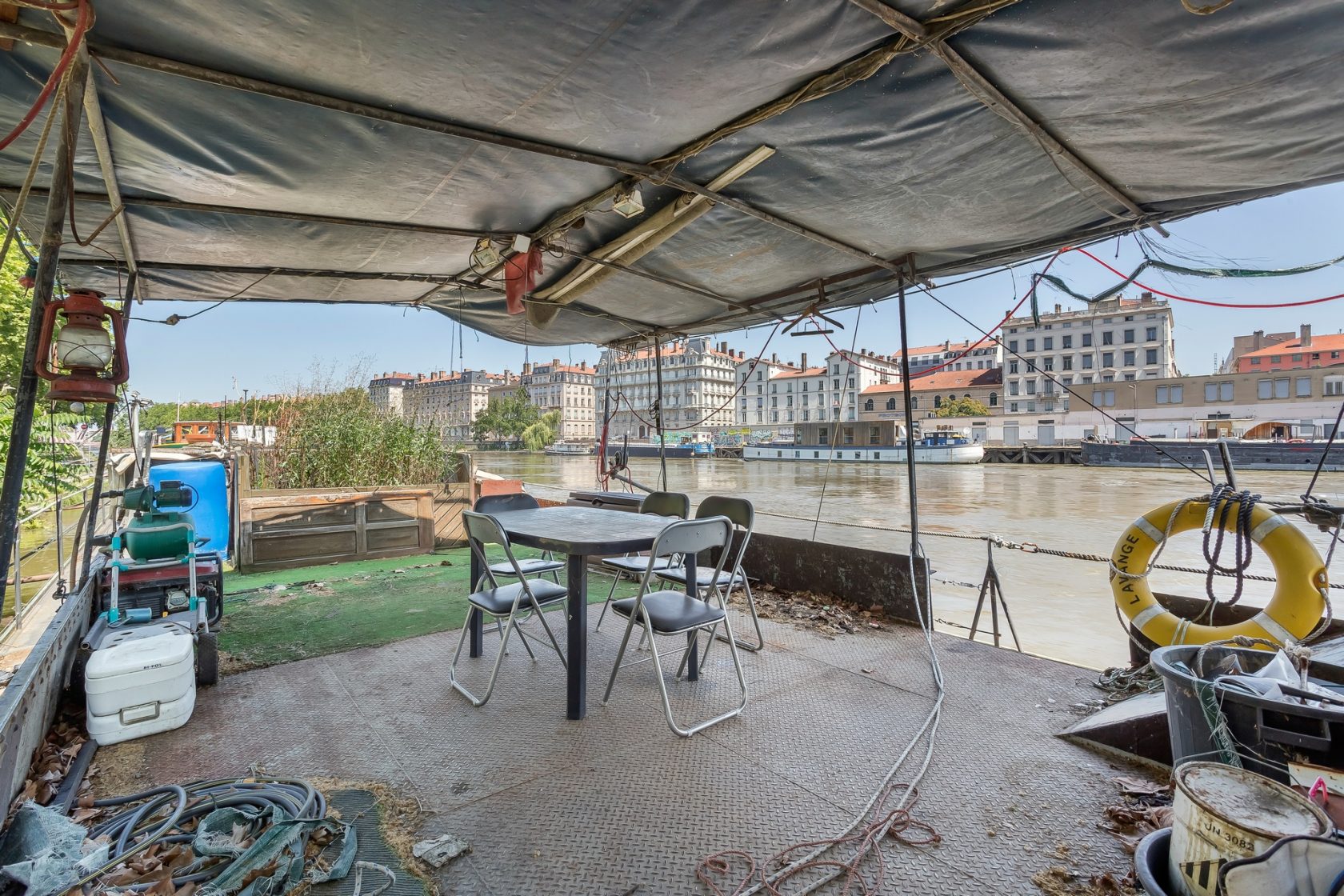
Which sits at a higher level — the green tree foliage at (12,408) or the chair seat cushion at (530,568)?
the green tree foliage at (12,408)

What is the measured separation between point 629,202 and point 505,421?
59142mm

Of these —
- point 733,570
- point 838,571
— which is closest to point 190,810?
point 733,570

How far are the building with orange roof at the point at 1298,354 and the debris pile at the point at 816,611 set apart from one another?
52.5m

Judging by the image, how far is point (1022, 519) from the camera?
15.5 meters

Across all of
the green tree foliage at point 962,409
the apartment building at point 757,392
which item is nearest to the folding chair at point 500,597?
the green tree foliage at point 962,409

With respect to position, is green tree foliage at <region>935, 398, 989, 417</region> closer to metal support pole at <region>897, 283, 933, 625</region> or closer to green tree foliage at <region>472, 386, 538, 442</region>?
green tree foliage at <region>472, 386, 538, 442</region>

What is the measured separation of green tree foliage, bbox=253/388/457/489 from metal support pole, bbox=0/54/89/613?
500 cm

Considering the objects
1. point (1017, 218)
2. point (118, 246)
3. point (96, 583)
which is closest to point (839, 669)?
point (1017, 218)

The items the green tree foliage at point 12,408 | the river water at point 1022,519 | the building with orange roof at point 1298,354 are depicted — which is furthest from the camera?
the building with orange roof at point 1298,354

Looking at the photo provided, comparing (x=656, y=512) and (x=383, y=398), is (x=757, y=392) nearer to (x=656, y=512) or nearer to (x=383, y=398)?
(x=383, y=398)

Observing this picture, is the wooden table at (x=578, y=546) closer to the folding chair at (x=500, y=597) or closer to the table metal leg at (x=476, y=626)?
the table metal leg at (x=476, y=626)

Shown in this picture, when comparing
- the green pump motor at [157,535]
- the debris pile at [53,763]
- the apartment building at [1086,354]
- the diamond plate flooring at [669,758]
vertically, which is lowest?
the diamond plate flooring at [669,758]

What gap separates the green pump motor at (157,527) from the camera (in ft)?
9.71

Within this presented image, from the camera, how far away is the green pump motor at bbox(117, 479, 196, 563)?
9.71 feet
